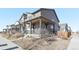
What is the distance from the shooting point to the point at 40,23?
2275mm

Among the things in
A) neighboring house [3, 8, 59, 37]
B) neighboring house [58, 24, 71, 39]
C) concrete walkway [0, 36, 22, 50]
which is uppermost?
neighboring house [3, 8, 59, 37]

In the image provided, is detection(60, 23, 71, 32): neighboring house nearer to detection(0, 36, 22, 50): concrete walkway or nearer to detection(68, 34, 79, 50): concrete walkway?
detection(68, 34, 79, 50): concrete walkway

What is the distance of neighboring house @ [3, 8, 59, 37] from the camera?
2.27 m

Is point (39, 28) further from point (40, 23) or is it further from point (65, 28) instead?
point (65, 28)

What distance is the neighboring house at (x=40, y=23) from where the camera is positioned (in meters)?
2.27

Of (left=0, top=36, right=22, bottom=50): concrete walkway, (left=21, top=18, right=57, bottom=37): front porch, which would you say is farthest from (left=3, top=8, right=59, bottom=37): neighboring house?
(left=0, top=36, right=22, bottom=50): concrete walkway

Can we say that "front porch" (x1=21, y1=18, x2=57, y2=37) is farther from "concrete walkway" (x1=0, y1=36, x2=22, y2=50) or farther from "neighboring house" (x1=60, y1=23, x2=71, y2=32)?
"concrete walkway" (x1=0, y1=36, x2=22, y2=50)

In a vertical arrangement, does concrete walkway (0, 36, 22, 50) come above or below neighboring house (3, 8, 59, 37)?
below

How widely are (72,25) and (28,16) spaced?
1.77 ft

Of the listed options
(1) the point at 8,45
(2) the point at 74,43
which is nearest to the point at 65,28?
(2) the point at 74,43

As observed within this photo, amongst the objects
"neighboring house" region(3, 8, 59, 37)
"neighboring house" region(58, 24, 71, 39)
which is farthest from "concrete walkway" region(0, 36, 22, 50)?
"neighboring house" region(58, 24, 71, 39)
